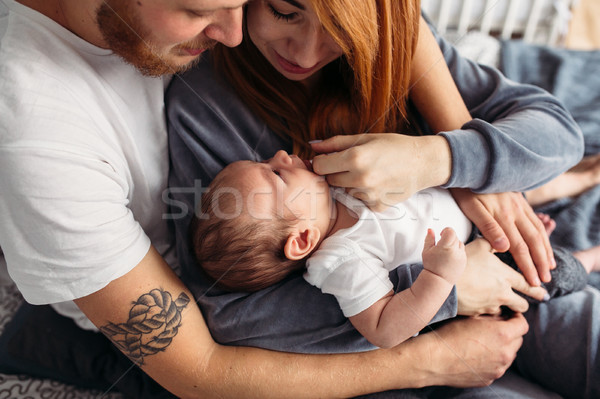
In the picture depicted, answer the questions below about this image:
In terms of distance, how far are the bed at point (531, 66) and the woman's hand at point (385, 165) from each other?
0.57 meters

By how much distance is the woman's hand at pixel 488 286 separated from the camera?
44.3 inches

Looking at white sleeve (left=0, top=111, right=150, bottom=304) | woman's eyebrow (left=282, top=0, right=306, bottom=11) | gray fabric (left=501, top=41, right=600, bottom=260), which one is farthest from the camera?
gray fabric (left=501, top=41, right=600, bottom=260)

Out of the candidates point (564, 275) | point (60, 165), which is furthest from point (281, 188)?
point (564, 275)

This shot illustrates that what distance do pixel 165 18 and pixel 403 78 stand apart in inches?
24.1

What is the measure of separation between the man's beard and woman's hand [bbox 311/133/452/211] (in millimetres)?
382

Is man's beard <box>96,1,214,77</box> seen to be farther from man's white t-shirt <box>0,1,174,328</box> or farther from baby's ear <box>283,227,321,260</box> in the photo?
baby's ear <box>283,227,321,260</box>

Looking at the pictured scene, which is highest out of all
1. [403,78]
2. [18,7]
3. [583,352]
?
[18,7]

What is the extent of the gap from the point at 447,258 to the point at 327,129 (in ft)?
1.58

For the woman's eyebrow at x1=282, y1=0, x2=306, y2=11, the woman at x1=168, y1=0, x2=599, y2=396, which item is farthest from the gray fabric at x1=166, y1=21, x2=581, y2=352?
the woman's eyebrow at x1=282, y1=0, x2=306, y2=11

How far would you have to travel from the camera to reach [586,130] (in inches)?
Answer: 64.1

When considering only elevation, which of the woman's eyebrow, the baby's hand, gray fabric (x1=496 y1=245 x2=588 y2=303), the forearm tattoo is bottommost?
gray fabric (x1=496 y1=245 x2=588 y2=303)

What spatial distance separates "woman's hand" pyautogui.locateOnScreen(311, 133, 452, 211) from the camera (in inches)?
41.8

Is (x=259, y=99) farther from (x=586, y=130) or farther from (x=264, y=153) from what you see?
(x=586, y=130)

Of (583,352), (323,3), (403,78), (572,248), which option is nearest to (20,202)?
(323,3)
